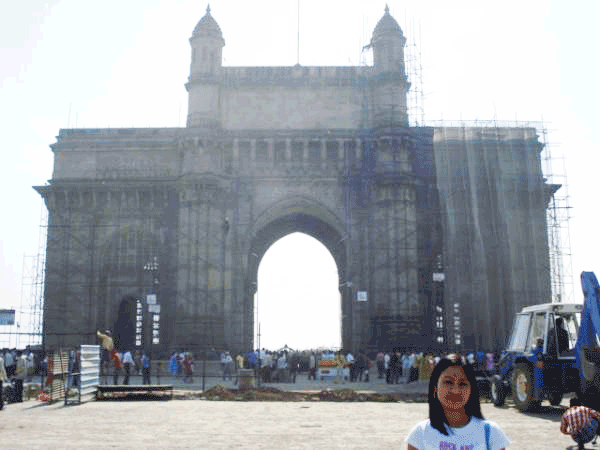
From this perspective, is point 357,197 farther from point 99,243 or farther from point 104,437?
point 104,437

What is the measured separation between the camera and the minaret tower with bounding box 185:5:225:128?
4150 cm

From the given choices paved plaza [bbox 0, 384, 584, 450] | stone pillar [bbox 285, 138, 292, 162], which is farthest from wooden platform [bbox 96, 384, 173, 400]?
stone pillar [bbox 285, 138, 292, 162]

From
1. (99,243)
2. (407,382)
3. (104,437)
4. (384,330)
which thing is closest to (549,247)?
(384,330)

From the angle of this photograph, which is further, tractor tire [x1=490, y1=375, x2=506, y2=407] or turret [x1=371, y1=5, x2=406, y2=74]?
turret [x1=371, y1=5, x2=406, y2=74]

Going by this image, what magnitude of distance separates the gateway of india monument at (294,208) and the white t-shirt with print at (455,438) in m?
34.8

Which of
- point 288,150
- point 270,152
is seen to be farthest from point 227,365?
point 288,150

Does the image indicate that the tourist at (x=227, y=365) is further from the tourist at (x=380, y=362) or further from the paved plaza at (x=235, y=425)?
the paved plaza at (x=235, y=425)

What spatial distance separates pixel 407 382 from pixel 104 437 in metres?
22.7

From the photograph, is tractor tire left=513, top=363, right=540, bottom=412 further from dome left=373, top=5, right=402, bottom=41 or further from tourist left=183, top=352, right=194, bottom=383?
dome left=373, top=5, right=402, bottom=41

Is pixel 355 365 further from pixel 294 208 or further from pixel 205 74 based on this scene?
pixel 205 74

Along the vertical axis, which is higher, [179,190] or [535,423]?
[179,190]

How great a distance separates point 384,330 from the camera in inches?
1516

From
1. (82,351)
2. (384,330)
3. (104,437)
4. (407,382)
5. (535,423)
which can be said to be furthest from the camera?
(384,330)

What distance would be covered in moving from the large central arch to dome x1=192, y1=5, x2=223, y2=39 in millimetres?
11047
